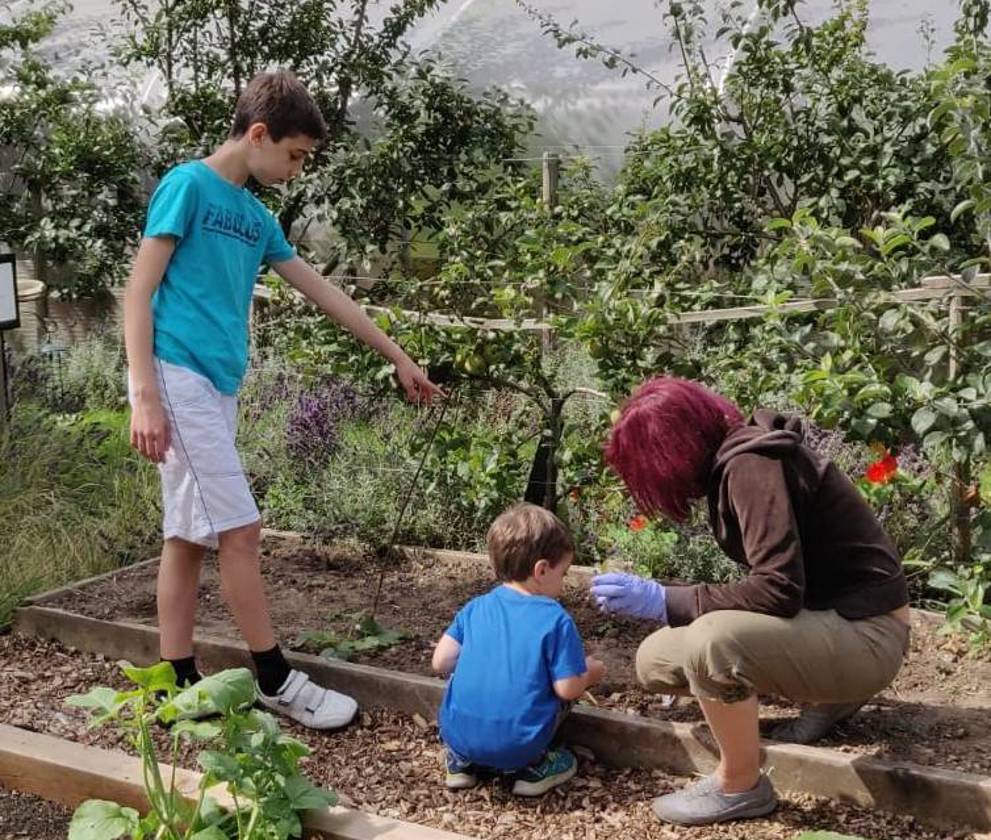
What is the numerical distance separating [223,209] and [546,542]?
1.21m

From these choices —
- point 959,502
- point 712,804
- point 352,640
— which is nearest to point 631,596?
point 712,804

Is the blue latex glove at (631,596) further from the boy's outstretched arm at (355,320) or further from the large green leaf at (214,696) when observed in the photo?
the boy's outstretched arm at (355,320)

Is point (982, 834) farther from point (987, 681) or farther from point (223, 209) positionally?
point (223, 209)

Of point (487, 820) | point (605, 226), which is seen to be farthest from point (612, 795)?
point (605, 226)

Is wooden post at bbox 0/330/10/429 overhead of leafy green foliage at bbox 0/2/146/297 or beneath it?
beneath

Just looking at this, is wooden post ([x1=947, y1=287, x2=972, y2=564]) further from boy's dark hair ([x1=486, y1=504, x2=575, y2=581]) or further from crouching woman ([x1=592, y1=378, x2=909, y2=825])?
boy's dark hair ([x1=486, y1=504, x2=575, y2=581])

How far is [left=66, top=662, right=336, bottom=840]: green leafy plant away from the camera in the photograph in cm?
248

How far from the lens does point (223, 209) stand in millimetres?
3367

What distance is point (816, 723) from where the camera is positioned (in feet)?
10.2

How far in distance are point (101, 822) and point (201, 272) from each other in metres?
1.44

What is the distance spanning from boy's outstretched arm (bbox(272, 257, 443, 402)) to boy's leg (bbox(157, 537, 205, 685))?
736 millimetres

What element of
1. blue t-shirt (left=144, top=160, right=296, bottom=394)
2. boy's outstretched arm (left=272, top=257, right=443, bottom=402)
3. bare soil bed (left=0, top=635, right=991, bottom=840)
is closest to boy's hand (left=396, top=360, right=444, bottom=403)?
boy's outstretched arm (left=272, top=257, right=443, bottom=402)

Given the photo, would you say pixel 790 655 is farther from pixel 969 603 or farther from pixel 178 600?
pixel 178 600

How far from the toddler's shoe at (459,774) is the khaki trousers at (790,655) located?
23.7 inches
